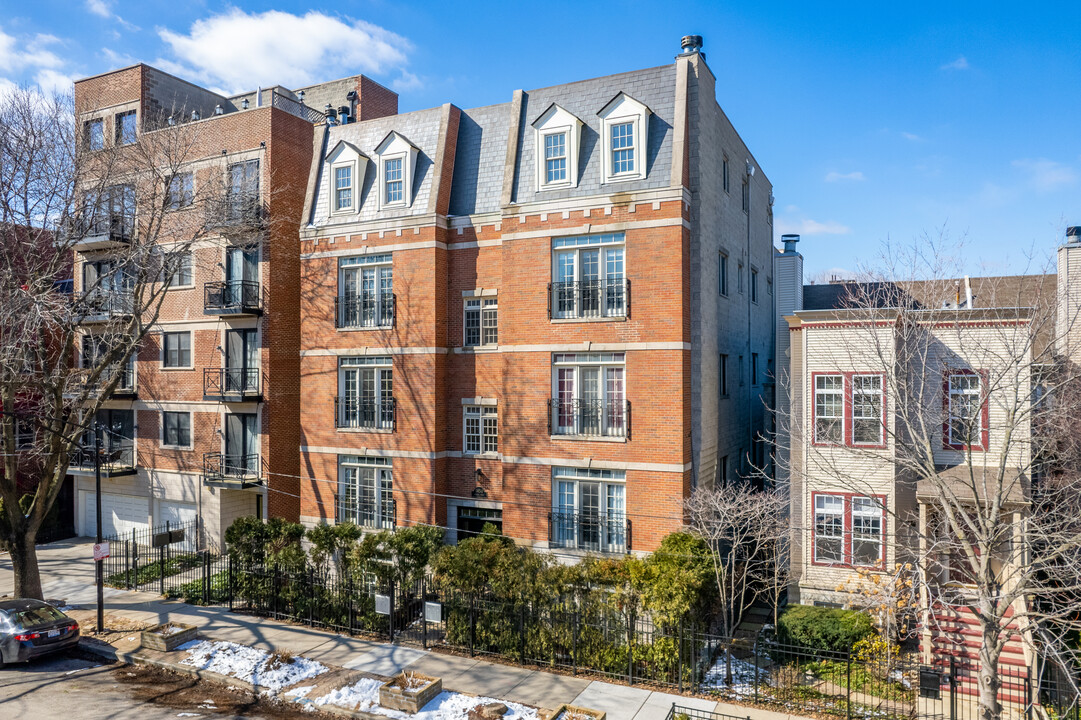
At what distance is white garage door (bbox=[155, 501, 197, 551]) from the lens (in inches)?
1042

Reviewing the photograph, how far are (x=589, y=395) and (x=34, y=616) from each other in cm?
1554

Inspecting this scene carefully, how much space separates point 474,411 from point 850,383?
1151 cm

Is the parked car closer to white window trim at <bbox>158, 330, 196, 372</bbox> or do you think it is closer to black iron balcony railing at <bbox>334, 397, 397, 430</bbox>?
black iron balcony railing at <bbox>334, 397, 397, 430</bbox>

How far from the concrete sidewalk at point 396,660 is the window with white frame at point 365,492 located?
15.7ft

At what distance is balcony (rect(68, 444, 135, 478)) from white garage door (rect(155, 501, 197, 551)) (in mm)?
2121

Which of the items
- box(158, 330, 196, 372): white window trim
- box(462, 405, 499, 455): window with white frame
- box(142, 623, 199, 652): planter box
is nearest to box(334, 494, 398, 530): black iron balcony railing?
box(462, 405, 499, 455): window with white frame

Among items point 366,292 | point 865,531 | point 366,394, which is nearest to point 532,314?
point 366,292

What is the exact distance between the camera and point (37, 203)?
1898 cm

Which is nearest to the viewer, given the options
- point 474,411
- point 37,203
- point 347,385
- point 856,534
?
point 856,534

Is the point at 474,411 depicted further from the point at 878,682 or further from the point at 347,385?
the point at 878,682

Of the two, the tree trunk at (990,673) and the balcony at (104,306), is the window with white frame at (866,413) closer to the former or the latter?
the tree trunk at (990,673)

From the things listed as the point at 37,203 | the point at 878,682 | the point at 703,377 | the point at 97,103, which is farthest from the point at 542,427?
the point at 97,103

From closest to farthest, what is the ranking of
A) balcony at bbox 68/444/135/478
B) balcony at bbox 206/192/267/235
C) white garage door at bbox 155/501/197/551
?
balcony at bbox 206/192/267/235 → white garage door at bbox 155/501/197/551 → balcony at bbox 68/444/135/478

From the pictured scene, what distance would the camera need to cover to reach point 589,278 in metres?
20.1
